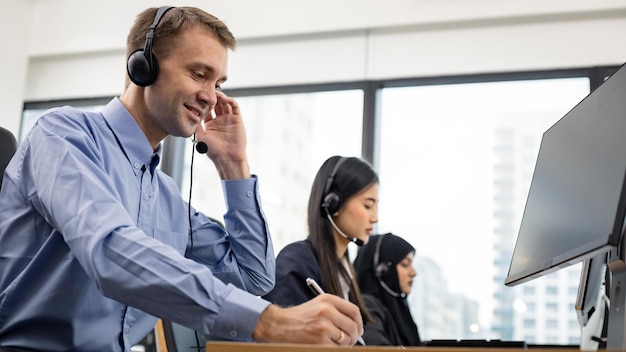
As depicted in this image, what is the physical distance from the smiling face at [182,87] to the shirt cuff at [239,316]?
64cm

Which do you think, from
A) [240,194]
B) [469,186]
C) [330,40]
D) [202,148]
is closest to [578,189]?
[240,194]

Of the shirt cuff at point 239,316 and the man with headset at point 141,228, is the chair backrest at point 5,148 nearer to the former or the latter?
the man with headset at point 141,228

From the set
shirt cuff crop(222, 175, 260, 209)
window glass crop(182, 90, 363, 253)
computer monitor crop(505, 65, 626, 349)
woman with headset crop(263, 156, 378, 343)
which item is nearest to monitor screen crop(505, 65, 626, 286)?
computer monitor crop(505, 65, 626, 349)

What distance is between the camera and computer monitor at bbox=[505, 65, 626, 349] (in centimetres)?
113

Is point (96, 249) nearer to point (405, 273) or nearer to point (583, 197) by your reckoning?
point (583, 197)

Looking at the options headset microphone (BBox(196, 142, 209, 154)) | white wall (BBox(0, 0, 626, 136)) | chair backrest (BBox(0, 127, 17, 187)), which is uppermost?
white wall (BBox(0, 0, 626, 136))

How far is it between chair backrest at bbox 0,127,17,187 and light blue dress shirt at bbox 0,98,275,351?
0.15m

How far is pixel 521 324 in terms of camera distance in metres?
4.11

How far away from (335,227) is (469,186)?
185cm

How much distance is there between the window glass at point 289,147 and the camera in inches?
185

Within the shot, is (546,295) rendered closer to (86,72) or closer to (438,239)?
(438,239)

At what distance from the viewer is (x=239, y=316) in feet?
3.30

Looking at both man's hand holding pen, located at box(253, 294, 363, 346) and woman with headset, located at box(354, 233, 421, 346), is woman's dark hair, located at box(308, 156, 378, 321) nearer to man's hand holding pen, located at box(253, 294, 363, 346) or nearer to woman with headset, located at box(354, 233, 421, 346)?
woman with headset, located at box(354, 233, 421, 346)

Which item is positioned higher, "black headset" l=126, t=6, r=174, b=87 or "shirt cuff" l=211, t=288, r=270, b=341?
"black headset" l=126, t=6, r=174, b=87
